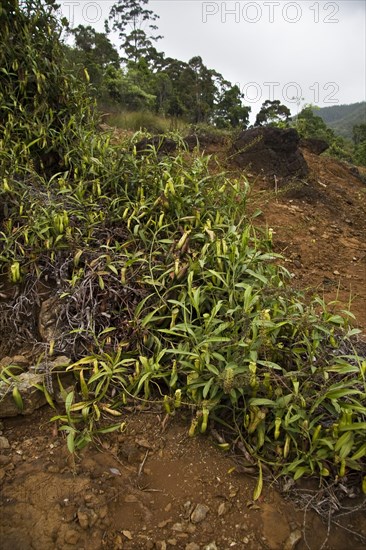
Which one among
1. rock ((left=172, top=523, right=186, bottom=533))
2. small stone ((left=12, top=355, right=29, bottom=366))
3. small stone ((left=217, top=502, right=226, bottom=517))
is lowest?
rock ((left=172, top=523, right=186, bottom=533))

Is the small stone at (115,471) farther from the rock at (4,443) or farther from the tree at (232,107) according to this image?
the tree at (232,107)

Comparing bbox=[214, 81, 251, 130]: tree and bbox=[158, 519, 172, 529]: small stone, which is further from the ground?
bbox=[214, 81, 251, 130]: tree

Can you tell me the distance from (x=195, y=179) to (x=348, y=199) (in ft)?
8.82

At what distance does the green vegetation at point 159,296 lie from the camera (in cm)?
156

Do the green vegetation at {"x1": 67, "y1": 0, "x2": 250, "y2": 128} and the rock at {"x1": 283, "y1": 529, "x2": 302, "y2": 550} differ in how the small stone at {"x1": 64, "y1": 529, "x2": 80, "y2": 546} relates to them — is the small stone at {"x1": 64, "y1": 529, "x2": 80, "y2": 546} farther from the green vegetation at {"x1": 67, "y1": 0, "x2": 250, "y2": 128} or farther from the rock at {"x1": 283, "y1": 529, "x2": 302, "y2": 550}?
the green vegetation at {"x1": 67, "y1": 0, "x2": 250, "y2": 128}

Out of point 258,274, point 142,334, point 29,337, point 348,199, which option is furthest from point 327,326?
point 348,199

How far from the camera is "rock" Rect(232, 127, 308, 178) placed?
14.9ft

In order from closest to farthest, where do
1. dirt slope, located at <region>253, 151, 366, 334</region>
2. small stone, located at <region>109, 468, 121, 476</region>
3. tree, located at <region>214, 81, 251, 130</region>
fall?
small stone, located at <region>109, 468, 121, 476</region>, dirt slope, located at <region>253, 151, 366, 334</region>, tree, located at <region>214, 81, 251, 130</region>

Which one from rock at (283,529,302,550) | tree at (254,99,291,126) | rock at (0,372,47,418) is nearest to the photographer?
rock at (283,529,302,550)

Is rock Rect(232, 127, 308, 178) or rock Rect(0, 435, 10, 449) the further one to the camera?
rock Rect(232, 127, 308, 178)

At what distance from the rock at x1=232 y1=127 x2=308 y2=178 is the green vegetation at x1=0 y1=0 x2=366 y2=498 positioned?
1741 mm

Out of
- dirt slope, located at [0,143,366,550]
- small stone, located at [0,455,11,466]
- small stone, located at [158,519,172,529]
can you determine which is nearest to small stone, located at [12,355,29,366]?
dirt slope, located at [0,143,366,550]

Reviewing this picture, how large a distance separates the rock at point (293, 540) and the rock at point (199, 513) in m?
0.26

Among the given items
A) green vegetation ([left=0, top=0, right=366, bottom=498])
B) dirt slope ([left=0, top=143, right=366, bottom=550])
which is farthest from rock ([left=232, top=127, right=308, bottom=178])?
dirt slope ([left=0, top=143, right=366, bottom=550])
